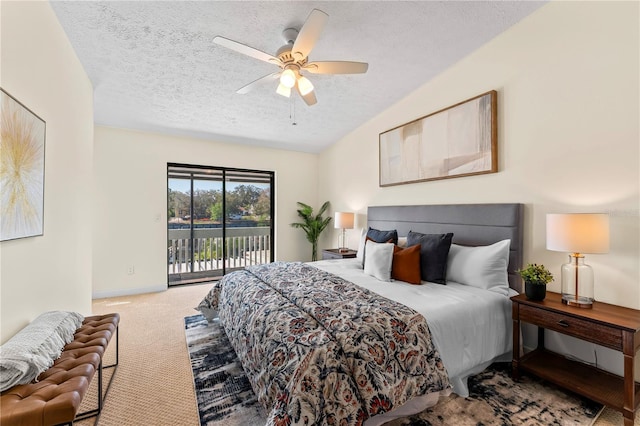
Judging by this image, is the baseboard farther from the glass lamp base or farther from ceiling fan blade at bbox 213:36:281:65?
the glass lamp base

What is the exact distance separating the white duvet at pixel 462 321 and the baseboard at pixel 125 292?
11.7 feet

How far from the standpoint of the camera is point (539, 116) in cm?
238

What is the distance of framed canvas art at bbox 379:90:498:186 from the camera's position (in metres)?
2.72

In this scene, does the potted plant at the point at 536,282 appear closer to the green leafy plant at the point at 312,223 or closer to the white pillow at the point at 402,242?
the white pillow at the point at 402,242

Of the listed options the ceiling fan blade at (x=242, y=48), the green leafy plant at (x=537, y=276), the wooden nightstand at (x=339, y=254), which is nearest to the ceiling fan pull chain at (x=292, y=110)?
the ceiling fan blade at (x=242, y=48)

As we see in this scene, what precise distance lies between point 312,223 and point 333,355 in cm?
396

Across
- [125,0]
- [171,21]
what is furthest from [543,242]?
[125,0]

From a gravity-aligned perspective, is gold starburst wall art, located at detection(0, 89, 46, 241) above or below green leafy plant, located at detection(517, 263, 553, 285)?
above

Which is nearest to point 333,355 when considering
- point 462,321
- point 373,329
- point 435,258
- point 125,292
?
point 373,329

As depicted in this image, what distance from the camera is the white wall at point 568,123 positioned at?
1934 mm

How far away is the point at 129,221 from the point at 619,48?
5.65 meters

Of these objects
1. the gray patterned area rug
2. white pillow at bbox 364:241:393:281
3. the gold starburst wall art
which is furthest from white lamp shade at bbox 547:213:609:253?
the gold starburst wall art

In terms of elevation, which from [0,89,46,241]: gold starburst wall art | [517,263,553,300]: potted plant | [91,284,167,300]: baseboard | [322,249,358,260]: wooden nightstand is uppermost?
[0,89,46,241]: gold starburst wall art

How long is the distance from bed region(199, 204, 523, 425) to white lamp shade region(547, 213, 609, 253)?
533mm
